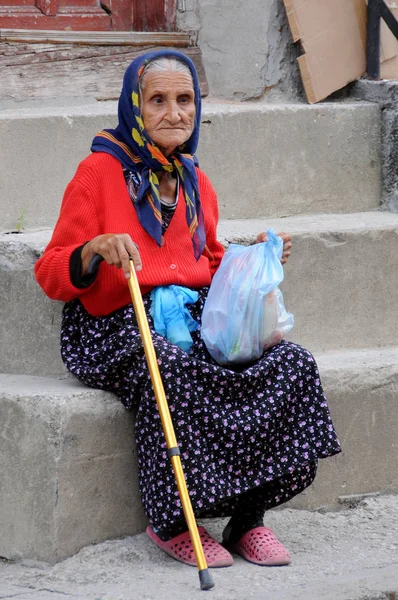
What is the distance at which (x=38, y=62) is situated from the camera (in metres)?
4.82

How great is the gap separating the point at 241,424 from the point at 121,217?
0.77 m

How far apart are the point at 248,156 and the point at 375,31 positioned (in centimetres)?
97

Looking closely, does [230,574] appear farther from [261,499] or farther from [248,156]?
[248,156]

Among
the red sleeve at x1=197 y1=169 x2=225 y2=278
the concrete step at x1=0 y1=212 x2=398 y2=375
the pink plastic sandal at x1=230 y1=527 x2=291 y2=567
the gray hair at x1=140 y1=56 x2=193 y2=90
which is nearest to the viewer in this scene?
the pink plastic sandal at x1=230 y1=527 x2=291 y2=567

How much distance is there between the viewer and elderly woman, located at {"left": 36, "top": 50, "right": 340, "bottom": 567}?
11.0 ft

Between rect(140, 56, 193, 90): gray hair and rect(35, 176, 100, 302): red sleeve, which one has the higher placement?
rect(140, 56, 193, 90): gray hair

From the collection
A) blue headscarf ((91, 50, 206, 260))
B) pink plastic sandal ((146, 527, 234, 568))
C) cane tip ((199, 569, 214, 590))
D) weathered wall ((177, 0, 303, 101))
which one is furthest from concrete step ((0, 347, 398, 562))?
weathered wall ((177, 0, 303, 101))

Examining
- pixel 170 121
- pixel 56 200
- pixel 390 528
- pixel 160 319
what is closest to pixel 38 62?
pixel 56 200

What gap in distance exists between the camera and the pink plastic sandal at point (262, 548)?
11.3 feet

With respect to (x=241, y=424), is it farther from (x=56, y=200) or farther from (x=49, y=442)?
(x=56, y=200)

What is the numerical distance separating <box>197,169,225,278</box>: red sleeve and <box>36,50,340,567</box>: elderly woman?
0.35ft

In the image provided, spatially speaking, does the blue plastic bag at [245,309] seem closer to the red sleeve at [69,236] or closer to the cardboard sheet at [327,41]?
the red sleeve at [69,236]

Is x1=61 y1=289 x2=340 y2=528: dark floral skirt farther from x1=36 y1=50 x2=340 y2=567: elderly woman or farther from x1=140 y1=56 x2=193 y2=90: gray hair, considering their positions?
x1=140 y1=56 x2=193 y2=90: gray hair

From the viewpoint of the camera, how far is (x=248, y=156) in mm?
4754
